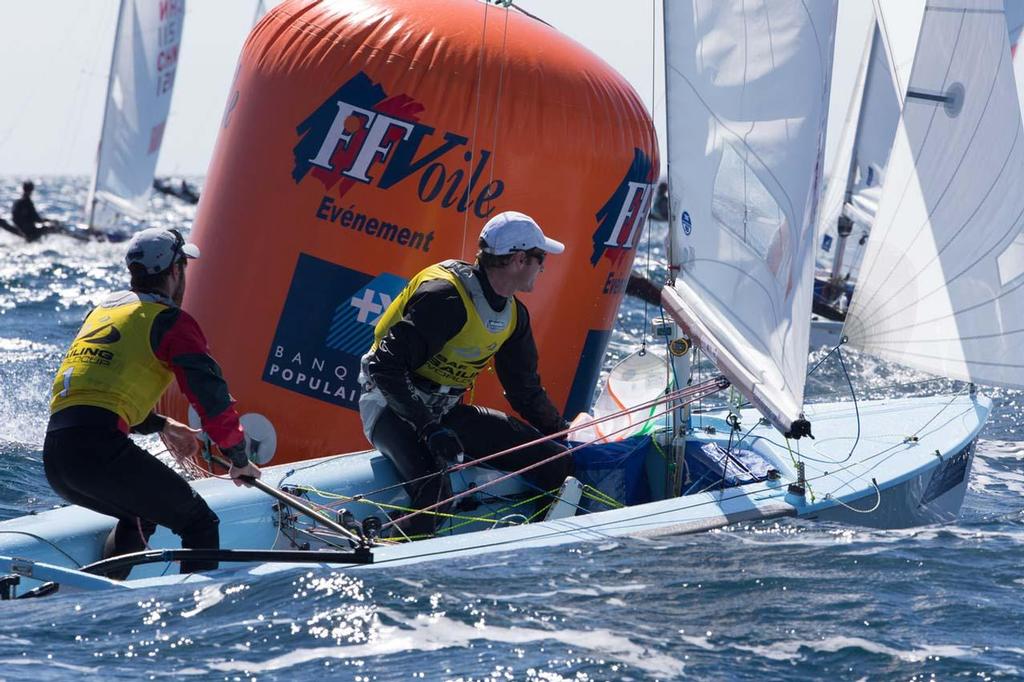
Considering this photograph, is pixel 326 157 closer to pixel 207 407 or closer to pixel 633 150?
pixel 633 150

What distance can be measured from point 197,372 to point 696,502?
187 cm

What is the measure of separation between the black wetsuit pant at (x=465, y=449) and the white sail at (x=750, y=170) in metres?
0.75

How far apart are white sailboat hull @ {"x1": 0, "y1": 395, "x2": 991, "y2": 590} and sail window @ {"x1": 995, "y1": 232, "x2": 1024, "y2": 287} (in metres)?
0.78

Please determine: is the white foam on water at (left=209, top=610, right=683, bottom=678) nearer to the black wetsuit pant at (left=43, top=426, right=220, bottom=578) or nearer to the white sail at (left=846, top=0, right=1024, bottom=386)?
the black wetsuit pant at (left=43, top=426, right=220, bottom=578)

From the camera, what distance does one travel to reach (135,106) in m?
23.2

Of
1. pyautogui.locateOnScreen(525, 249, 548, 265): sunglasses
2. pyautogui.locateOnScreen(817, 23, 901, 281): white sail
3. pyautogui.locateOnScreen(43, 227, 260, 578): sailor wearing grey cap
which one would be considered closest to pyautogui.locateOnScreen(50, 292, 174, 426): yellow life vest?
pyautogui.locateOnScreen(43, 227, 260, 578): sailor wearing grey cap

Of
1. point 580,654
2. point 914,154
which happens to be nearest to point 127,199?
point 914,154

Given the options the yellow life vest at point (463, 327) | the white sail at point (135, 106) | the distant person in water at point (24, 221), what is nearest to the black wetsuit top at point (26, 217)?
the distant person in water at point (24, 221)

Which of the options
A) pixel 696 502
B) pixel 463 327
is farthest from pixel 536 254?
pixel 696 502

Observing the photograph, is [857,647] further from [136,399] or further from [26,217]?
[26,217]

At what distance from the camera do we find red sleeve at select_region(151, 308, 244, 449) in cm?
383

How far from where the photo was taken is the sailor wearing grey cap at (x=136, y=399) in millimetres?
3865

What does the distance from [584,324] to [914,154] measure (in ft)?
5.27

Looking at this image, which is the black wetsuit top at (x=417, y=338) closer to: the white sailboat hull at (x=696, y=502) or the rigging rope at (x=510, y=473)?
the rigging rope at (x=510, y=473)
